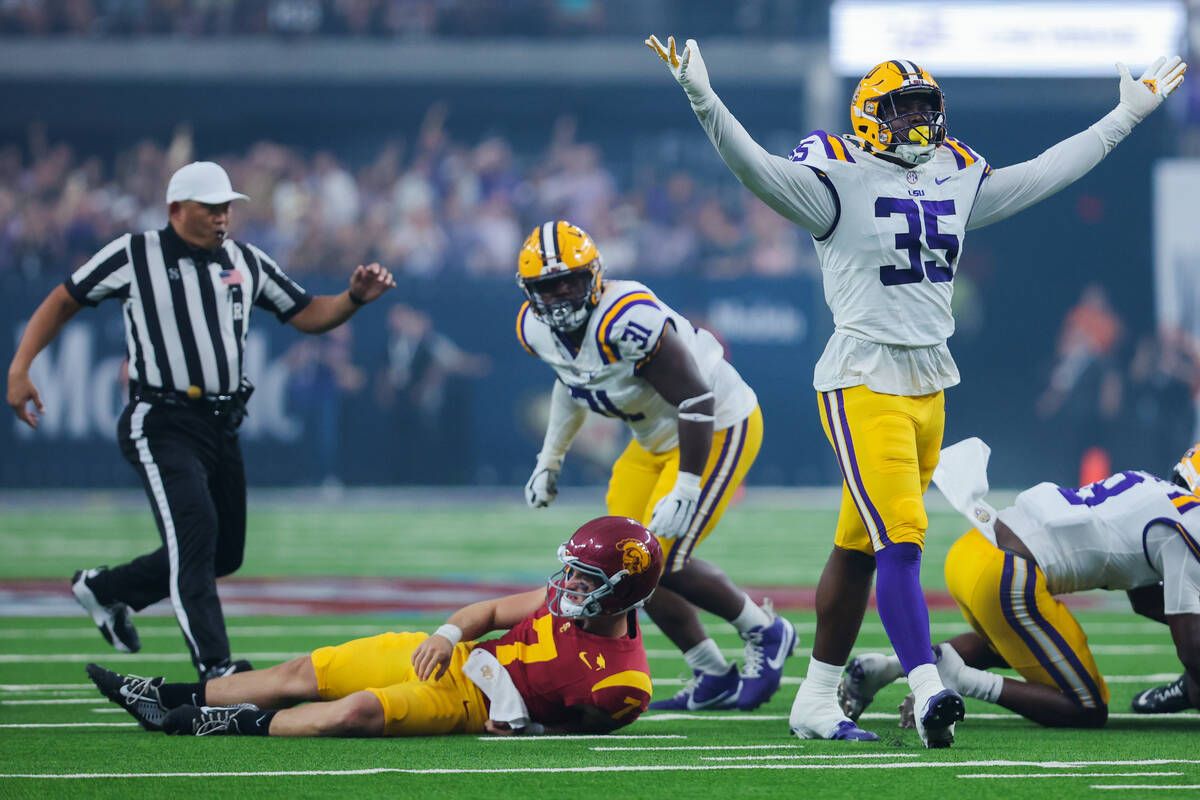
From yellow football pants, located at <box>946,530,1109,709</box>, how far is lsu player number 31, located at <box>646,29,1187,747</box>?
331 millimetres

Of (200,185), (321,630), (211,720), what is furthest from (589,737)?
(321,630)

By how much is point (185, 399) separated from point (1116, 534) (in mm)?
2832

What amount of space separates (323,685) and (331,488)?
11604mm

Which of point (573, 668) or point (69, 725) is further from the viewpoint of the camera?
point (69, 725)

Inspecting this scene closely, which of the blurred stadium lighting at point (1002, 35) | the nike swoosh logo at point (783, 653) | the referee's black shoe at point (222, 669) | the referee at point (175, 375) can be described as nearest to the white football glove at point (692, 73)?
the referee at point (175, 375)

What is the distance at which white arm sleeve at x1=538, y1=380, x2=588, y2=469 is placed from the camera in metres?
5.45

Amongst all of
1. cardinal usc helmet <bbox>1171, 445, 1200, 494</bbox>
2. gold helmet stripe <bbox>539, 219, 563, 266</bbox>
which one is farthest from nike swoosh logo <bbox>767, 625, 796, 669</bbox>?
gold helmet stripe <bbox>539, 219, 563, 266</bbox>

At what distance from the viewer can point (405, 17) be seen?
60.1ft

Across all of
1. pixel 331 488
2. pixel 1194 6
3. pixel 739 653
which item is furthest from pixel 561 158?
pixel 739 653

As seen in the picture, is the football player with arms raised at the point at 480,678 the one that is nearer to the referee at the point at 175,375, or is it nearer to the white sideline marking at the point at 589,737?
the white sideline marking at the point at 589,737

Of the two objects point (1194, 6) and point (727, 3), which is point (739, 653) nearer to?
point (727, 3)

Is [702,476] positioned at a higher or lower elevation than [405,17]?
lower

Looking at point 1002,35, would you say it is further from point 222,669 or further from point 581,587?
point 581,587

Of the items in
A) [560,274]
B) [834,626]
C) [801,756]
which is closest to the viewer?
[801,756]
